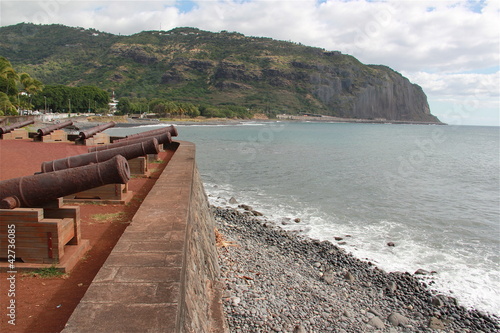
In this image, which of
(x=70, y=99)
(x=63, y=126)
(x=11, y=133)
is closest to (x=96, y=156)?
(x=63, y=126)

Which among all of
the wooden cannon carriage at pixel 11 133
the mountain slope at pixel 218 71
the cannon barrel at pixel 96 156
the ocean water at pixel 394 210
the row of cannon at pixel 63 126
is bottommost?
the ocean water at pixel 394 210

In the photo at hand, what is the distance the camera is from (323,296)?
282 inches

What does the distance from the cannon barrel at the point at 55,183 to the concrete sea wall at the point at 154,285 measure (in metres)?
0.69

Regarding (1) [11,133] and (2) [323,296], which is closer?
(2) [323,296]

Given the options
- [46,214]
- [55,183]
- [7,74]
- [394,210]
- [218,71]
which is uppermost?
[218,71]

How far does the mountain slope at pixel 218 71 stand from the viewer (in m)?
134

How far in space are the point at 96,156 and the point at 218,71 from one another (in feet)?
498

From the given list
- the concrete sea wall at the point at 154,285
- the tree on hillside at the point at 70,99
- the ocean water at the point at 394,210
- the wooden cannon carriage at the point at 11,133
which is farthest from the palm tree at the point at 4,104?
the tree on hillside at the point at 70,99

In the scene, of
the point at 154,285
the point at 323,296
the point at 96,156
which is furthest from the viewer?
the point at 323,296

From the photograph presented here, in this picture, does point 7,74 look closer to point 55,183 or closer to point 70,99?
point 70,99

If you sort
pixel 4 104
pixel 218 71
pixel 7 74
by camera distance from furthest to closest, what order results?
pixel 218 71 → pixel 7 74 → pixel 4 104

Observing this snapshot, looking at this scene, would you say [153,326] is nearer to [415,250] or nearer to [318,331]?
[318,331]

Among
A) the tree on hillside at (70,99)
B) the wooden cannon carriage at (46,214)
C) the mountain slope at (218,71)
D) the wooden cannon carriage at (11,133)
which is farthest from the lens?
the mountain slope at (218,71)

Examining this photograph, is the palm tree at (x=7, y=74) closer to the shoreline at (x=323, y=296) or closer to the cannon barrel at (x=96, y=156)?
the shoreline at (x=323, y=296)
